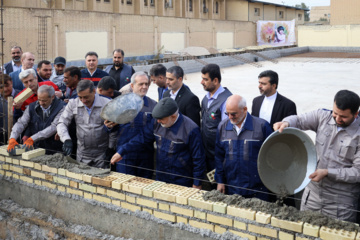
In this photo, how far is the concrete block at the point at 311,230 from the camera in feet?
11.2

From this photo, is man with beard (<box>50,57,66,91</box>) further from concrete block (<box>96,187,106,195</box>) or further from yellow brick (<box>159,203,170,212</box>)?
yellow brick (<box>159,203,170,212</box>)

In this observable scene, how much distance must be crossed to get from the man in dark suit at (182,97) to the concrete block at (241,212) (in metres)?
2.18

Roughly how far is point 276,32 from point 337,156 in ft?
153

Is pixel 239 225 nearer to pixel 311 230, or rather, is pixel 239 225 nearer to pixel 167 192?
pixel 311 230

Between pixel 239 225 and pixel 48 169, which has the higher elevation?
pixel 48 169

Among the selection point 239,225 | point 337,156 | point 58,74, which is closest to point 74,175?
point 239,225

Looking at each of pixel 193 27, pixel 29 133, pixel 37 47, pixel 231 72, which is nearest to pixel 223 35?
pixel 193 27

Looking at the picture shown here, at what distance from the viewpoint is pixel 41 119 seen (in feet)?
19.0

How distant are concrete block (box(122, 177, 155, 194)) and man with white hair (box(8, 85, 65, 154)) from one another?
168 centimetres

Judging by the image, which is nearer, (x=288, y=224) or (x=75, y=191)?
(x=288, y=224)

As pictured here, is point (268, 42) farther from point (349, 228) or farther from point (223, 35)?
point (349, 228)

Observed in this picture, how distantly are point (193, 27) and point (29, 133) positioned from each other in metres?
34.4

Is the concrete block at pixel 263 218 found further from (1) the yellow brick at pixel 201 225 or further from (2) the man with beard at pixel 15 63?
(2) the man with beard at pixel 15 63

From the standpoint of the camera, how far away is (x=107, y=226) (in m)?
4.64
